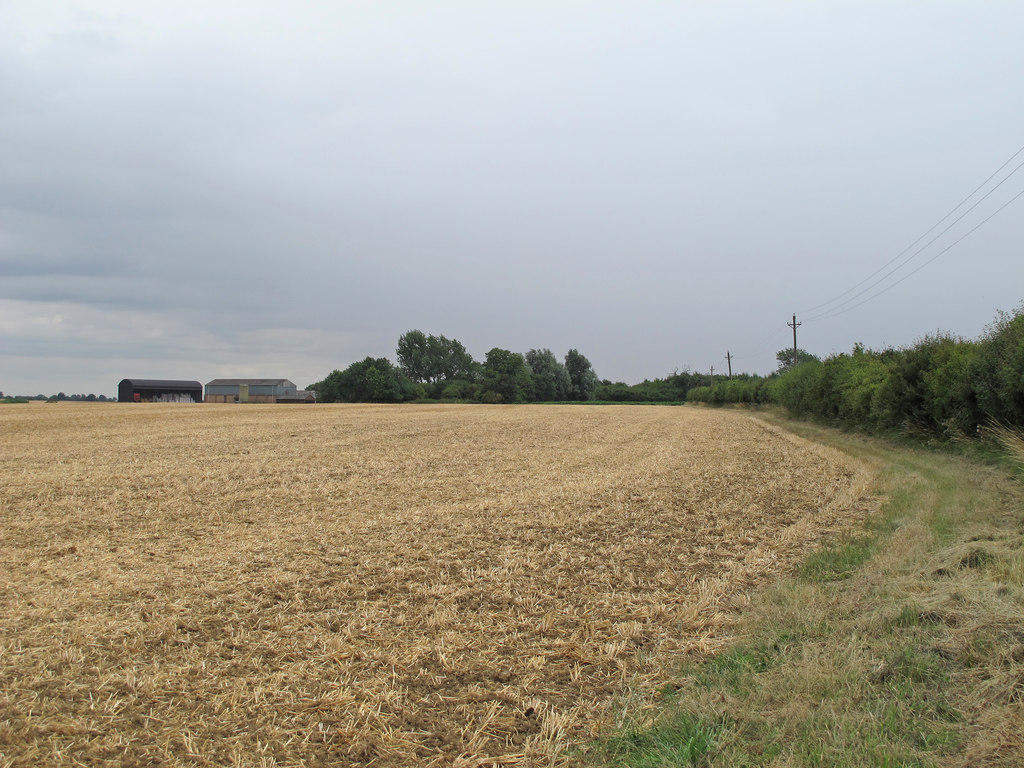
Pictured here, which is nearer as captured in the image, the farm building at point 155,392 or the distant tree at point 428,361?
the farm building at point 155,392

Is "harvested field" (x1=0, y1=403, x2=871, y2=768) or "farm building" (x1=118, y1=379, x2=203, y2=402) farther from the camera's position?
"farm building" (x1=118, y1=379, x2=203, y2=402)

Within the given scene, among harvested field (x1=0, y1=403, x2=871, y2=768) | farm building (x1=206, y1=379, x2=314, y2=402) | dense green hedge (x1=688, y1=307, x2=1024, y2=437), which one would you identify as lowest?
harvested field (x1=0, y1=403, x2=871, y2=768)

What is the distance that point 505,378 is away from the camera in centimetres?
10862

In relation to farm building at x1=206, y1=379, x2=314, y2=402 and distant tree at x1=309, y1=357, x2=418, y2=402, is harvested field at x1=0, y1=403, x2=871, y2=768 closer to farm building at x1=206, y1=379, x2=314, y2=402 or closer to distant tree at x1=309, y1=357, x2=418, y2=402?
distant tree at x1=309, y1=357, x2=418, y2=402

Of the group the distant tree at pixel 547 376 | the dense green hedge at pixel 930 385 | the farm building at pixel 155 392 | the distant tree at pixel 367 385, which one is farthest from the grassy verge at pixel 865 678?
the distant tree at pixel 547 376

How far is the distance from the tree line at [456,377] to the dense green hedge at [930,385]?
244 ft

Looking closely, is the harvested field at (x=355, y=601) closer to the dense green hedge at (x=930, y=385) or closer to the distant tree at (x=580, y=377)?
the dense green hedge at (x=930, y=385)

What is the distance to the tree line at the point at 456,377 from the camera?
10338 centimetres

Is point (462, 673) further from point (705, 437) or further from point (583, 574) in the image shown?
point (705, 437)

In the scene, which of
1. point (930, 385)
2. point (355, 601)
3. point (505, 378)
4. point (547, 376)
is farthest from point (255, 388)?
point (355, 601)

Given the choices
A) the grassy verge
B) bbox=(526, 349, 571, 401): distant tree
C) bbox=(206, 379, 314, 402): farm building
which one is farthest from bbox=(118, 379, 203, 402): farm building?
the grassy verge

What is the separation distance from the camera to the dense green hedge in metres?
16.3

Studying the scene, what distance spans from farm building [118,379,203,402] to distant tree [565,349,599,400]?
2673 inches

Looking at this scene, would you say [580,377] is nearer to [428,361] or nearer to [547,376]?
[547,376]
